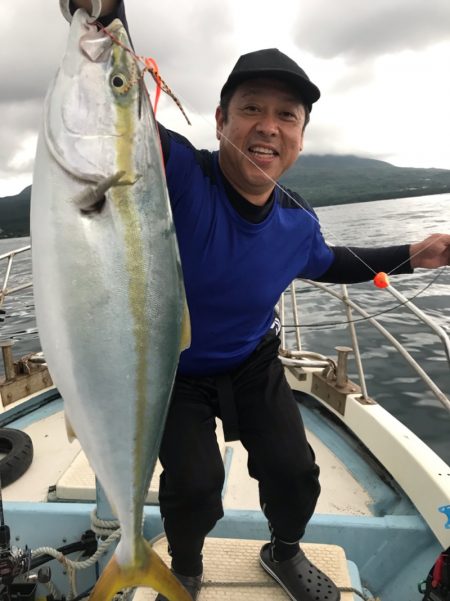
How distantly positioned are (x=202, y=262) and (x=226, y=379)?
651 mm

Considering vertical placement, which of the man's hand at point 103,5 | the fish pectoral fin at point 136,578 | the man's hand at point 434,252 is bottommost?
the fish pectoral fin at point 136,578

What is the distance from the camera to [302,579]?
96.4 inches

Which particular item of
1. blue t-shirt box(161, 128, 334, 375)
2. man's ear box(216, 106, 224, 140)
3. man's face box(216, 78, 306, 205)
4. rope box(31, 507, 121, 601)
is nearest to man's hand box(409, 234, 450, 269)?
blue t-shirt box(161, 128, 334, 375)

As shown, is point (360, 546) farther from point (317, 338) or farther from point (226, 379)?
point (317, 338)

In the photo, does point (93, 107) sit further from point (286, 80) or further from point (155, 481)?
point (155, 481)

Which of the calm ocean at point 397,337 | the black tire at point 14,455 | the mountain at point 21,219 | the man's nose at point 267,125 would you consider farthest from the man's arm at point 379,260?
the black tire at point 14,455

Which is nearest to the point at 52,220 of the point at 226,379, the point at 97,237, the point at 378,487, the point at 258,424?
the point at 97,237

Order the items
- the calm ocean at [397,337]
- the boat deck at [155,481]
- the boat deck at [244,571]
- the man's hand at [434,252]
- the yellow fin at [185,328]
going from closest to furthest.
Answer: the yellow fin at [185,328] < the boat deck at [244,571] < the man's hand at [434,252] < the boat deck at [155,481] < the calm ocean at [397,337]

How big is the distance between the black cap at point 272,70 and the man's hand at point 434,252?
1.28 meters

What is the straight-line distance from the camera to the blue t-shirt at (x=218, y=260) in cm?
229

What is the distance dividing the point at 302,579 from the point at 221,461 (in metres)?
0.83

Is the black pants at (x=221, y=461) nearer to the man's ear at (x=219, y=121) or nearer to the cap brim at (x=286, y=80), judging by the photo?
the man's ear at (x=219, y=121)

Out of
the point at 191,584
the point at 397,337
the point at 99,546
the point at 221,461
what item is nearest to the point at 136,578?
the point at 221,461

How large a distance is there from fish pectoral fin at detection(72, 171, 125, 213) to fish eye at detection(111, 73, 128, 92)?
1.01ft
